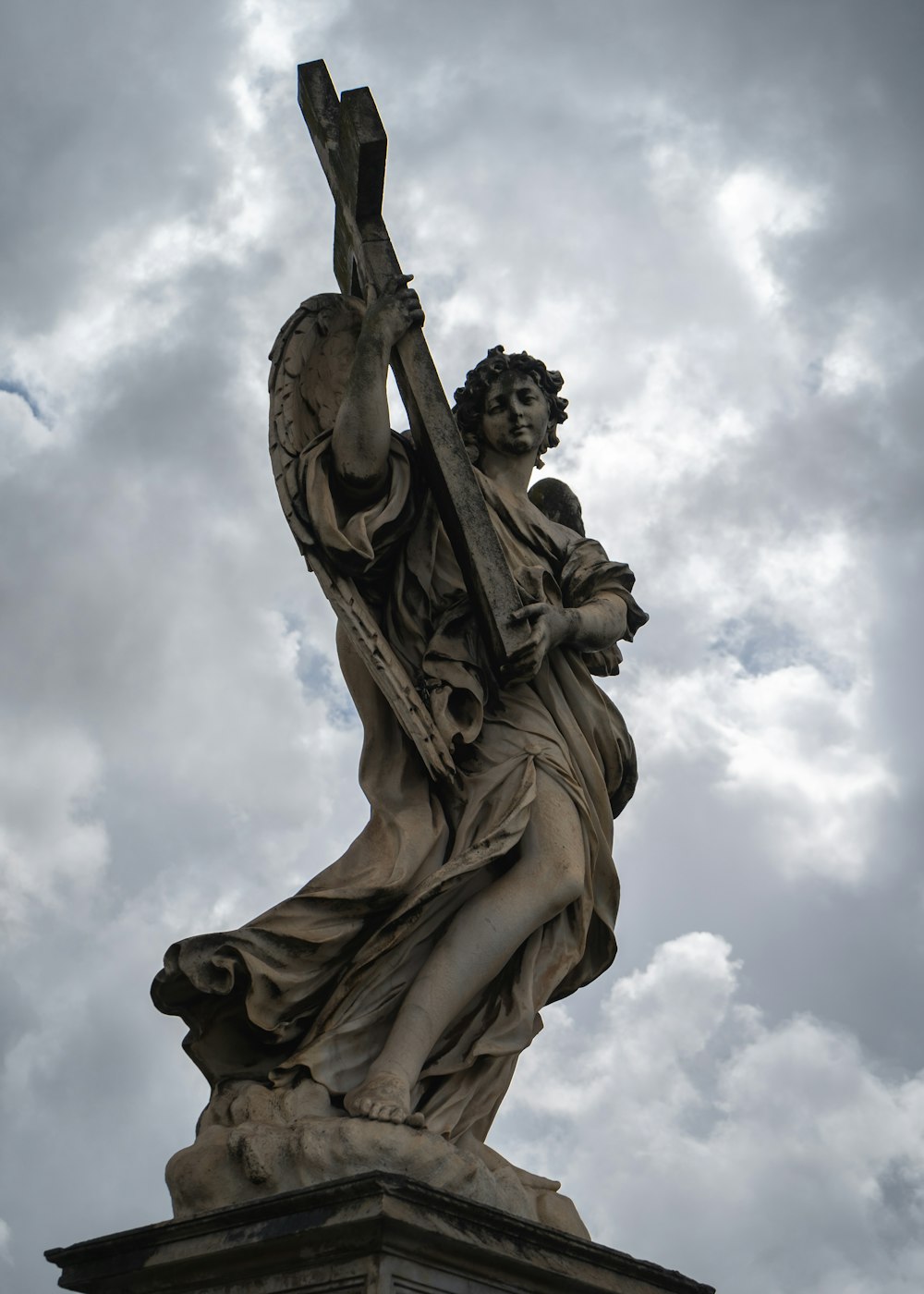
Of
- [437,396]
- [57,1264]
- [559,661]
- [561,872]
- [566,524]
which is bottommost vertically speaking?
[57,1264]

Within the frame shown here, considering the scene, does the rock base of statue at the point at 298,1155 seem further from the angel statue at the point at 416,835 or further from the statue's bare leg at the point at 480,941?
the statue's bare leg at the point at 480,941

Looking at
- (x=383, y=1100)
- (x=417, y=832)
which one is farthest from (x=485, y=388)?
(x=383, y=1100)

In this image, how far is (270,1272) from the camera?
15.3 feet

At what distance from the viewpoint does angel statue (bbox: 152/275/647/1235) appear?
5.30 metres

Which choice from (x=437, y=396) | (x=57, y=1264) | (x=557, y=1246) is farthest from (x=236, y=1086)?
(x=437, y=396)

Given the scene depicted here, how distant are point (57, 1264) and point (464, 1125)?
1.43 metres

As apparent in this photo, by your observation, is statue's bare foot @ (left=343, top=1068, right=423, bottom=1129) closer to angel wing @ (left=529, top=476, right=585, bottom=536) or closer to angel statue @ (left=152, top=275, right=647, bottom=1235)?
angel statue @ (left=152, top=275, right=647, bottom=1235)

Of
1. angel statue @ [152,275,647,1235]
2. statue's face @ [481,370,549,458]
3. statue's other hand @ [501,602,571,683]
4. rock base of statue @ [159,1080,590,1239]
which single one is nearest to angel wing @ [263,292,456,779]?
angel statue @ [152,275,647,1235]

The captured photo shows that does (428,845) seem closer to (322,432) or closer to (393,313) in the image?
(322,432)

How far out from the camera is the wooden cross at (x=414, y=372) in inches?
247

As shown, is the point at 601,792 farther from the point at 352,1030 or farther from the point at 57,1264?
the point at 57,1264

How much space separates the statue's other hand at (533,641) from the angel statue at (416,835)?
0.04ft

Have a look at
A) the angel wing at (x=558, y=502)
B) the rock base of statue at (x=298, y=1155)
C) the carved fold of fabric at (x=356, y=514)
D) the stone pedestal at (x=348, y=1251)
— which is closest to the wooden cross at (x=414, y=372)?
the carved fold of fabric at (x=356, y=514)

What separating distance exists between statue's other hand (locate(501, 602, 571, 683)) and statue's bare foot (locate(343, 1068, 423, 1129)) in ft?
5.46
